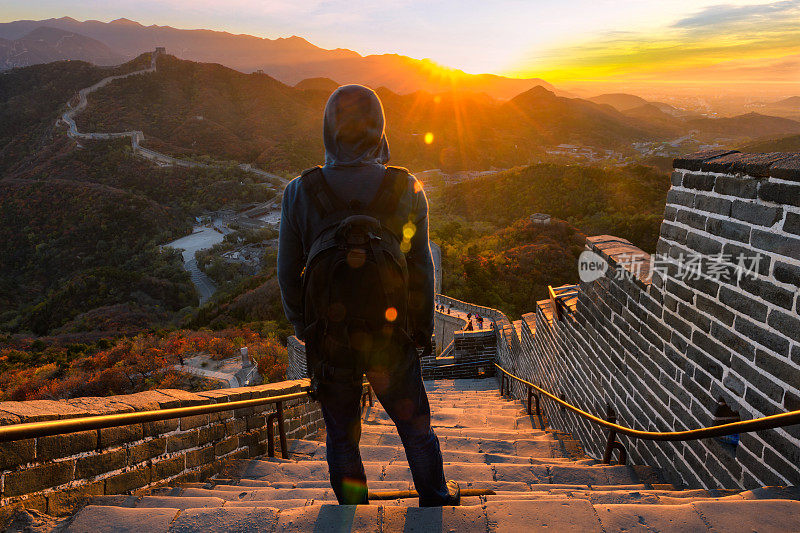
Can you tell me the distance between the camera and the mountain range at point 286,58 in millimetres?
166000

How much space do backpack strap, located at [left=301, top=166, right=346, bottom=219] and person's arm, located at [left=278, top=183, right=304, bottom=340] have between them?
0.07 meters

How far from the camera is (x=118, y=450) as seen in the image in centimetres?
213

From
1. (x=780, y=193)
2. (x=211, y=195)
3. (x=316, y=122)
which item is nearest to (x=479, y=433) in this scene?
(x=780, y=193)

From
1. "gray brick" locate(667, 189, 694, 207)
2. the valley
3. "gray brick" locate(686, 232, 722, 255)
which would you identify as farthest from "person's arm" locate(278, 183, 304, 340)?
the valley

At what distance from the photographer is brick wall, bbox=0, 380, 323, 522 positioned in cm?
173

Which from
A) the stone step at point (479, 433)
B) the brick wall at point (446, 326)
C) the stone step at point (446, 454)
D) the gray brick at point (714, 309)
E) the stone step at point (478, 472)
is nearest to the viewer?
the gray brick at point (714, 309)

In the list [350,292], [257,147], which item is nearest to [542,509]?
[350,292]

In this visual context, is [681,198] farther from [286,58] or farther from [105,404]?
[286,58]

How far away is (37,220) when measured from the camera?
1427 inches

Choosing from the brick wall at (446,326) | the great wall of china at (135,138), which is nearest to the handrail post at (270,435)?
the brick wall at (446,326)

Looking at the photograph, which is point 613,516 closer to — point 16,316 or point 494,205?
point 16,316

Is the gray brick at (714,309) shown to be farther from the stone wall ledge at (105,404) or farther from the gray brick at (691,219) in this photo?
the stone wall ledge at (105,404)

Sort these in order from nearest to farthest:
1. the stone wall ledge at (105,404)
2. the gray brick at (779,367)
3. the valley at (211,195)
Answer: the stone wall ledge at (105,404), the gray brick at (779,367), the valley at (211,195)

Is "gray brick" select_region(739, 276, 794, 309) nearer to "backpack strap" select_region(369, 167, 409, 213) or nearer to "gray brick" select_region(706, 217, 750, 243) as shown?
"gray brick" select_region(706, 217, 750, 243)
